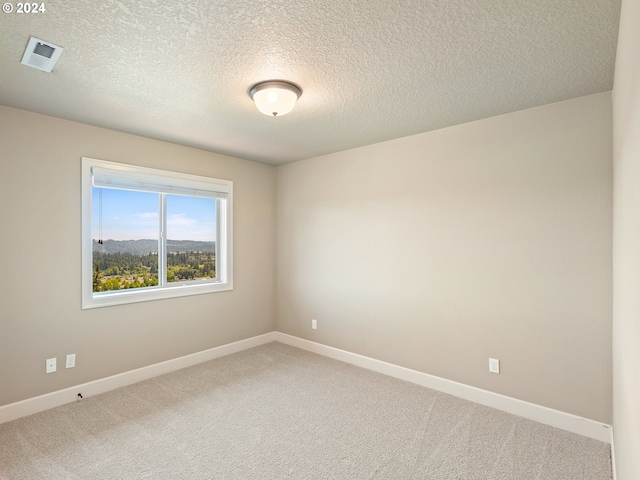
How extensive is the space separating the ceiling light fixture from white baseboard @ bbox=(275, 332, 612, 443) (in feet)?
8.88

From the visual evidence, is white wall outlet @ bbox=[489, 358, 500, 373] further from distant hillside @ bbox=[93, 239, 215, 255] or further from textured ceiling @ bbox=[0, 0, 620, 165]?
distant hillside @ bbox=[93, 239, 215, 255]

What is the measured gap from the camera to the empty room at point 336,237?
1.69 meters

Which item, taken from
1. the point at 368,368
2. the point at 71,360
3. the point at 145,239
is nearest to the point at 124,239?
the point at 145,239

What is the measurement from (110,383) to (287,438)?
1.87 m

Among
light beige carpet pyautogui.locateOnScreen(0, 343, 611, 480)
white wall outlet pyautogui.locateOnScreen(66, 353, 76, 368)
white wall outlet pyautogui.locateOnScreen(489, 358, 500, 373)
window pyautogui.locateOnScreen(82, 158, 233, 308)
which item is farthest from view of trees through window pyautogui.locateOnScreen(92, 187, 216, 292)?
white wall outlet pyautogui.locateOnScreen(489, 358, 500, 373)

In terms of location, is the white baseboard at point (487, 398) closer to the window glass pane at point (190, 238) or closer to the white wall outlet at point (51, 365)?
the window glass pane at point (190, 238)

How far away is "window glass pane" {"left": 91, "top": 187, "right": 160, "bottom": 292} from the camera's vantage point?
3.19m

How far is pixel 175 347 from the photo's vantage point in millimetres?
3623

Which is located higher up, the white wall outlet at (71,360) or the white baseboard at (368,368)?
the white wall outlet at (71,360)

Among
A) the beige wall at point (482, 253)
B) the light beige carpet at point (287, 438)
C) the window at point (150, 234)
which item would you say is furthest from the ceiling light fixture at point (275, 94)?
the light beige carpet at point (287, 438)

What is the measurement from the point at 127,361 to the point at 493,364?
11.0 feet

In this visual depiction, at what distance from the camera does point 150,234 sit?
3574mm

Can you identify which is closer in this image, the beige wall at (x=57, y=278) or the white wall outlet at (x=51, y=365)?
the beige wall at (x=57, y=278)

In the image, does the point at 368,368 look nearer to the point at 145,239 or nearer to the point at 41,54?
the point at 145,239
